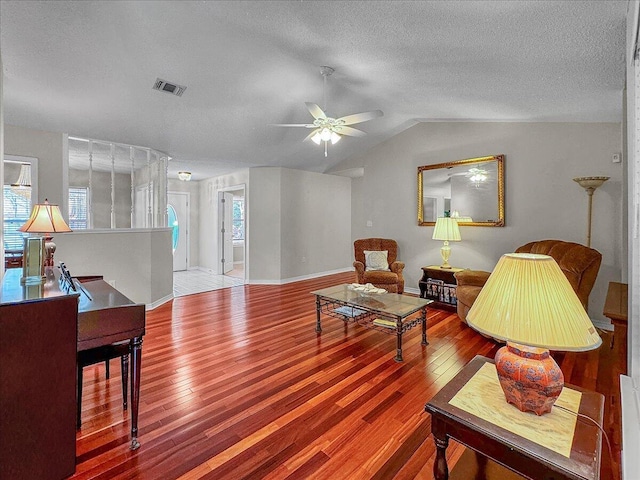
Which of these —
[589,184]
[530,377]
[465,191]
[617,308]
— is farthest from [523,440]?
[465,191]

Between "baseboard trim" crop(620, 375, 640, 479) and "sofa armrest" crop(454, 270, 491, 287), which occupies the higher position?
"sofa armrest" crop(454, 270, 491, 287)

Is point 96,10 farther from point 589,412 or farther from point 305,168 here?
point 305,168

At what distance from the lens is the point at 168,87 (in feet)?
10.9

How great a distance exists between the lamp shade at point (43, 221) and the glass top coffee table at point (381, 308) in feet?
8.31

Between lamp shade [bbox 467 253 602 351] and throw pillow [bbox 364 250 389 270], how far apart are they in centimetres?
403

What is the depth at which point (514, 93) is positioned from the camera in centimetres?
332

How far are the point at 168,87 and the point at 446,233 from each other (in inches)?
162

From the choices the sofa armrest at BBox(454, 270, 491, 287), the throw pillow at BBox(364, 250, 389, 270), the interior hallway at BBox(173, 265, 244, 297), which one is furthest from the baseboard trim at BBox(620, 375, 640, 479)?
the interior hallway at BBox(173, 265, 244, 297)

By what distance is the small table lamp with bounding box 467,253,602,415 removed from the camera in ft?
3.30

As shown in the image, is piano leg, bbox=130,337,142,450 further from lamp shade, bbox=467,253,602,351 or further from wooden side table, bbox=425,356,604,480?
lamp shade, bbox=467,253,602,351

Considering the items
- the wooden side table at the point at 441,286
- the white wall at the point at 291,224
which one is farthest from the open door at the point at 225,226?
the wooden side table at the point at 441,286

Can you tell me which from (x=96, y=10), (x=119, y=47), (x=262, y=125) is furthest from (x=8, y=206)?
(x=262, y=125)

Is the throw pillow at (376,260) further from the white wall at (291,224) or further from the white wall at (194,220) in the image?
the white wall at (194,220)

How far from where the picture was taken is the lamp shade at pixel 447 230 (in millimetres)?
4598
